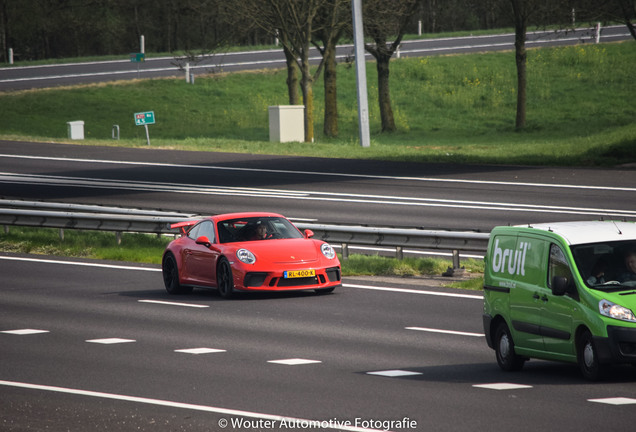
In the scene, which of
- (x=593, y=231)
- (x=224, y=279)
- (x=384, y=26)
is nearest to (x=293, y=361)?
(x=593, y=231)

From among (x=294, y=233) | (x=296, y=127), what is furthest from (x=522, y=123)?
(x=294, y=233)

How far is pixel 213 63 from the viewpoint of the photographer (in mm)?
77000

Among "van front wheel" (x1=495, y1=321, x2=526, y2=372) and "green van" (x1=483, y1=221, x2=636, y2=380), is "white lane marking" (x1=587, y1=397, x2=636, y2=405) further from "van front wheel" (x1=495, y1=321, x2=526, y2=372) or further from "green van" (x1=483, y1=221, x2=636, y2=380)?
"van front wheel" (x1=495, y1=321, x2=526, y2=372)

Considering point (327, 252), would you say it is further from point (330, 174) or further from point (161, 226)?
point (330, 174)

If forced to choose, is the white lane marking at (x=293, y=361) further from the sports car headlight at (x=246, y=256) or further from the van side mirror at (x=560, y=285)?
the sports car headlight at (x=246, y=256)

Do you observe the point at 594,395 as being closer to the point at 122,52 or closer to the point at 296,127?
the point at 296,127

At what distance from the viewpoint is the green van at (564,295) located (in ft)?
34.1

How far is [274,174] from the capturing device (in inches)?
1483

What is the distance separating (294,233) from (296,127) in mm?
30408

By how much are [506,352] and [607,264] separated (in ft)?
4.65

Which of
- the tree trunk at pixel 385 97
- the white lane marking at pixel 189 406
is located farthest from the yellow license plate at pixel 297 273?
the tree trunk at pixel 385 97

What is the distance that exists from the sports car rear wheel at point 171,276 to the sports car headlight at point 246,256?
1.54 m

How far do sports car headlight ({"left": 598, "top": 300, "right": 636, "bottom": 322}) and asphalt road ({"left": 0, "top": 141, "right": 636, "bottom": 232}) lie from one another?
48.3 feet

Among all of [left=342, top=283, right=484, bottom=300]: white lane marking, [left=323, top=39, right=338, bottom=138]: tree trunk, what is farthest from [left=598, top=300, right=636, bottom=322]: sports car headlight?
[left=323, top=39, right=338, bottom=138]: tree trunk
